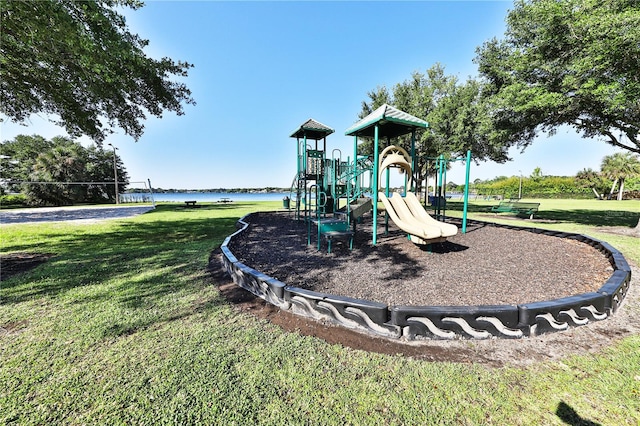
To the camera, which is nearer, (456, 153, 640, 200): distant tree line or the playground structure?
the playground structure

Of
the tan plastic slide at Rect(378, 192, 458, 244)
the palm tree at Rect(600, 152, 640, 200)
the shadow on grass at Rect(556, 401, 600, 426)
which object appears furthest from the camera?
the palm tree at Rect(600, 152, 640, 200)

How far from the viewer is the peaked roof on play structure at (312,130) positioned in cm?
1095

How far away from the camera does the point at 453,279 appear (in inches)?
169

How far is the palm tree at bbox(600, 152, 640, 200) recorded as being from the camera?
36541mm

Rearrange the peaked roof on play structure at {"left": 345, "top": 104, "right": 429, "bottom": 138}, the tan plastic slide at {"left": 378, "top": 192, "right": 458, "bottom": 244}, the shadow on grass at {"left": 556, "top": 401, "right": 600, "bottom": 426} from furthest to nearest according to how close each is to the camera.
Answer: the peaked roof on play structure at {"left": 345, "top": 104, "right": 429, "bottom": 138}, the tan plastic slide at {"left": 378, "top": 192, "right": 458, "bottom": 244}, the shadow on grass at {"left": 556, "top": 401, "right": 600, "bottom": 426}

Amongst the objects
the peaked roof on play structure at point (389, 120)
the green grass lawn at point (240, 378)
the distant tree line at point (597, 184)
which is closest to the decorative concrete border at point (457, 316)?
the green grass lawn at point (240, 378)

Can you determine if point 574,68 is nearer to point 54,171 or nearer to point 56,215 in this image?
point 56,215

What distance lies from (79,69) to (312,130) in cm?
750

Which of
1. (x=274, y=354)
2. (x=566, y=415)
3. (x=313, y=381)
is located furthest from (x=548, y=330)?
(x=274, y=354)

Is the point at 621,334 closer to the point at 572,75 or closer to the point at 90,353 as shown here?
the point at 90,353

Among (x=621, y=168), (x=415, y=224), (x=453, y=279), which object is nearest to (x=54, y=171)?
(x=415, y=224)

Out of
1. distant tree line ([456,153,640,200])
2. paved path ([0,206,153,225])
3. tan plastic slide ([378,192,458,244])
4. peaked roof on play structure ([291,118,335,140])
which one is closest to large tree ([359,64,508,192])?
peaked roof on play structure ([291,118,335,140])

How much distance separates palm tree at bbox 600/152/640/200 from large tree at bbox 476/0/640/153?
40931mm

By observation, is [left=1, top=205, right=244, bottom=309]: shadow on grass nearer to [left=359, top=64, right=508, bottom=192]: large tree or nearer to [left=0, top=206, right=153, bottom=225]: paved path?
[left=0, top=206, right=153, bottom=225]: paved path
